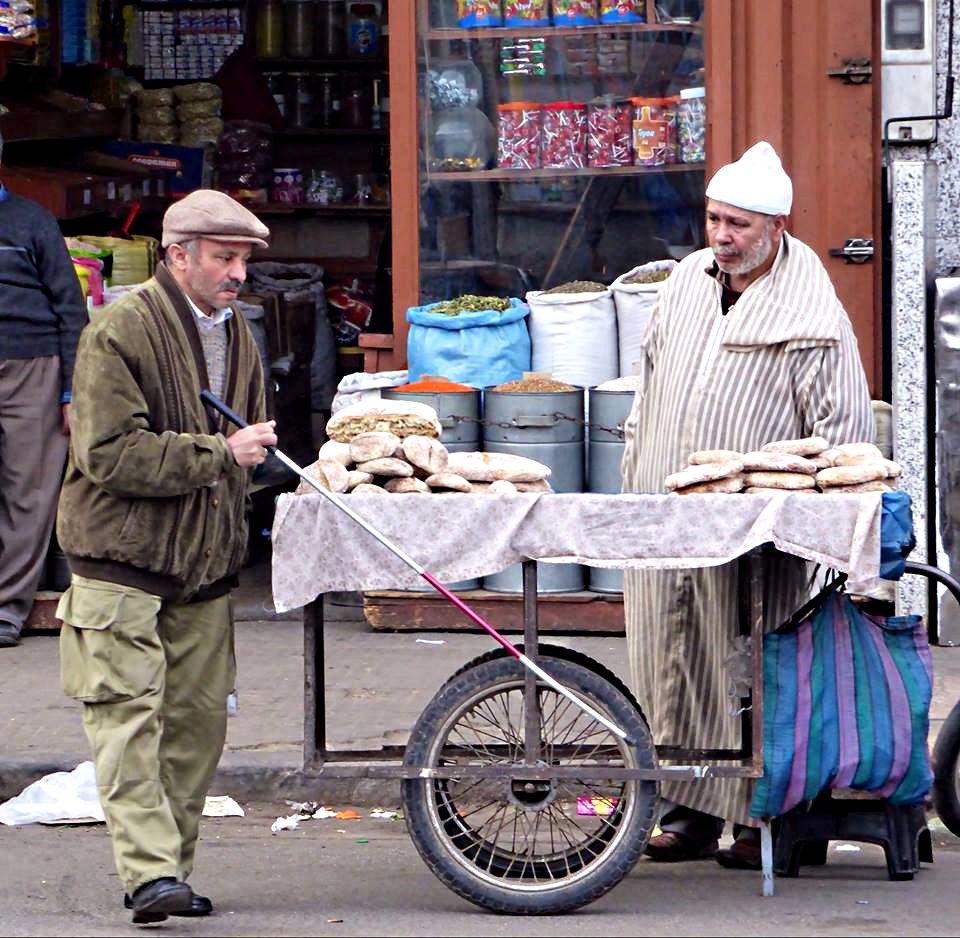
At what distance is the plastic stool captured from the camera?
5.23 meters

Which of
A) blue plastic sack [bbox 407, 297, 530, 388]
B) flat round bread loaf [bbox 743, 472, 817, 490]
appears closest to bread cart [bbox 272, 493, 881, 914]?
flat round bread loaf [bbox 743, 472, 817, 490]

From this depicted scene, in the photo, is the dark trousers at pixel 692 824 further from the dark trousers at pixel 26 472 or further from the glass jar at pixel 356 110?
the glass jar at pixel 356 110

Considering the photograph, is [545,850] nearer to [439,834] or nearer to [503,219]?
[439,834]

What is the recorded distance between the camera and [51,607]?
26.7 ft

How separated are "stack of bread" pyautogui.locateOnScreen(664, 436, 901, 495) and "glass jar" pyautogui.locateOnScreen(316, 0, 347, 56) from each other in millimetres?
7096

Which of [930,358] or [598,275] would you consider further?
[598,275]

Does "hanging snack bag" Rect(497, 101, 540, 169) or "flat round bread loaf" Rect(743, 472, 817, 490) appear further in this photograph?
"hanging snack bag" Rect(497, 101, 540, 169)

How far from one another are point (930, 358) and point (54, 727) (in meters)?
3.56

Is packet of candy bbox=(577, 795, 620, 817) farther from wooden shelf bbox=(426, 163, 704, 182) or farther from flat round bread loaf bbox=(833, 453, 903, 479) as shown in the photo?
wooden shelf bbox=(426, 163, 704, 182)

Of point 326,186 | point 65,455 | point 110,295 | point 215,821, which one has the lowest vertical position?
point 215,821

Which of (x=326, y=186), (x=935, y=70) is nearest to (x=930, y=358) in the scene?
(x=935, y=70)

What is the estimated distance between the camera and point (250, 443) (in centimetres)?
478

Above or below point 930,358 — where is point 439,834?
below

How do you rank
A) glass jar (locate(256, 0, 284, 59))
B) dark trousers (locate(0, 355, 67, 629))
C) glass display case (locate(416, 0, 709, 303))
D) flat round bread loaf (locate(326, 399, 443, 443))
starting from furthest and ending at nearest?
glass jar (locate(256, 0, 284, 59)), glass display case (locate(416, 0, 709, 303)), dark trousers (locate(0, 355, 67, 629)), flat round bread loaf (locate(326, 399, 443, 443))
